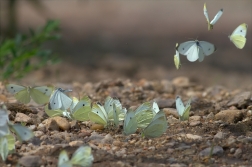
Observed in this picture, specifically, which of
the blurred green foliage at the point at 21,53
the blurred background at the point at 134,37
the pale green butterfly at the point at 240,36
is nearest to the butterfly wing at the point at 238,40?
the pale green butterfly at the point at 240,36

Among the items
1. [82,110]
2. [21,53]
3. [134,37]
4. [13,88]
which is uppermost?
[134,37]

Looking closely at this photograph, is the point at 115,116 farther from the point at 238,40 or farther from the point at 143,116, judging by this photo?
the point at 238,40

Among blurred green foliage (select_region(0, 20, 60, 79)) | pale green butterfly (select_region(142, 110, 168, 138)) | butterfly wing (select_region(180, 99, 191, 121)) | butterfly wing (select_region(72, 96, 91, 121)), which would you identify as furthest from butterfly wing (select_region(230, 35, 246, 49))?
blurred green foliage (select_region(0, 20, 60, 79))

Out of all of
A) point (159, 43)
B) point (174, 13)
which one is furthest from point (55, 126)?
point (174, 13)

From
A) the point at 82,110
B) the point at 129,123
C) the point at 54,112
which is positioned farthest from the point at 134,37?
the point at 129,123

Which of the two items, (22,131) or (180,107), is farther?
(180,107)

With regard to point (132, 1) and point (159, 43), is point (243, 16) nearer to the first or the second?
point (159, 43)

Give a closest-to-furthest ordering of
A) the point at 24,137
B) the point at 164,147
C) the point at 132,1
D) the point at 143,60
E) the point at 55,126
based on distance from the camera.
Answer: the point at 24,137 < the point at 164,147 < the point at 55,126 < the point at 143,60 < the point at 132,1
